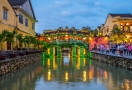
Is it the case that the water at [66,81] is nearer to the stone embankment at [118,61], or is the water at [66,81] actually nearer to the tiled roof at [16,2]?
the stone embankment at [118,61]

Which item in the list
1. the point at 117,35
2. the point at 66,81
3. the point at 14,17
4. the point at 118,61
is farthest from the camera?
the point at 117,35

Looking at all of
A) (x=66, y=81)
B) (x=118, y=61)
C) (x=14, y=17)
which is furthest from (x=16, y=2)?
(x=66, y=81)

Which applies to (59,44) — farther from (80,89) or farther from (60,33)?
(80,89)

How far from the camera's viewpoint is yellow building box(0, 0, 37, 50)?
27503mm

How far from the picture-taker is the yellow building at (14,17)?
27503 millimetres

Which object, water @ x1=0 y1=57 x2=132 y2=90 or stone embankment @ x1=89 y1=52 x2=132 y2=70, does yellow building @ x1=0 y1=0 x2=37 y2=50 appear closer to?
water @ x1=0 y1=57 x2=132 y2=90

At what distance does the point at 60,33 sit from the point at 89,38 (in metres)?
7.13

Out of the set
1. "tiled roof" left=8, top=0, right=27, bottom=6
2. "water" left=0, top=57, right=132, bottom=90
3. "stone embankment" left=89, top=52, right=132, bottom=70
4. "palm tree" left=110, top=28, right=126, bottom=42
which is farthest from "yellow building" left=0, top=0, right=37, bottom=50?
"palm tree" left=110, top=28, right=126, bottom=42

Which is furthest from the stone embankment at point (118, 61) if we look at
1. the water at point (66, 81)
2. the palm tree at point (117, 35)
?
the palm tree at point (117, 35)

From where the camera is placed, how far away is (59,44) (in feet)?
194

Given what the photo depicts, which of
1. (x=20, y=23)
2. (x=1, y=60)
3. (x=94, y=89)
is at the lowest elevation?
(x=94, y=89)

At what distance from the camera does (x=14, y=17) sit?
31.7m

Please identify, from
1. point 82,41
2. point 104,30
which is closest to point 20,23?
point 82,41

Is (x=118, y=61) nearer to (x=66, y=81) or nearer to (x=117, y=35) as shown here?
(x=66, y=81)
